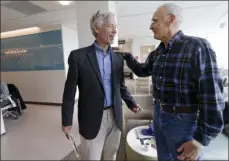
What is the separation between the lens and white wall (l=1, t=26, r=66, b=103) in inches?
212

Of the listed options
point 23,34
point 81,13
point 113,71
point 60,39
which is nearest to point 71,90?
point 113,71

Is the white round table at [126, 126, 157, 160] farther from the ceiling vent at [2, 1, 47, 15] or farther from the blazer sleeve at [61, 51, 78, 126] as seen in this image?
the ceiling vent at [2, 1, 47, 15]

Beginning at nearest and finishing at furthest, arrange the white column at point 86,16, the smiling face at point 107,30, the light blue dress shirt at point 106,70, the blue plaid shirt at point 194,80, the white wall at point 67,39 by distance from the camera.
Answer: the blue plaid shirt at point 194,80 → the smiling face at point 107,30 → the light blue dress shirt at point 106,70 → the white column at point 86,16 → the white wall at point 67,39

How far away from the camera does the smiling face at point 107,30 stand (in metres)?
1.25

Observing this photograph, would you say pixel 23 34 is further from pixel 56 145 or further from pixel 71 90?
pixel 71 90

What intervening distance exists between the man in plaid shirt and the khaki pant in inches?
17.0

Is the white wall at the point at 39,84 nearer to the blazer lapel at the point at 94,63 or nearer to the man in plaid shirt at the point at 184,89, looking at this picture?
the blazer lapel at the point at 94,63

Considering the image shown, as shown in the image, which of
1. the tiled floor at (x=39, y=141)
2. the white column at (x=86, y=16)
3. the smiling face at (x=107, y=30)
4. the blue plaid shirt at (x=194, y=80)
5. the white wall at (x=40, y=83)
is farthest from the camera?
the white wall at (x=40, y=83)

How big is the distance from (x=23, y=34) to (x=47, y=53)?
118cm

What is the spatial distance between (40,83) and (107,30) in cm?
514

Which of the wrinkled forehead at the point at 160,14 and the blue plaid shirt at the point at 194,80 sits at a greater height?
the wrinkled forehead at the point at 160,14

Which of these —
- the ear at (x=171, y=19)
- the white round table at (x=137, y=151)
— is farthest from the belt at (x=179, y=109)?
the white round table at (x=137, y=151)

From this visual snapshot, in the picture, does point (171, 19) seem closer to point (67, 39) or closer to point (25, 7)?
point (25, 7)

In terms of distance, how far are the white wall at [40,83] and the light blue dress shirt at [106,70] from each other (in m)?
4.22
